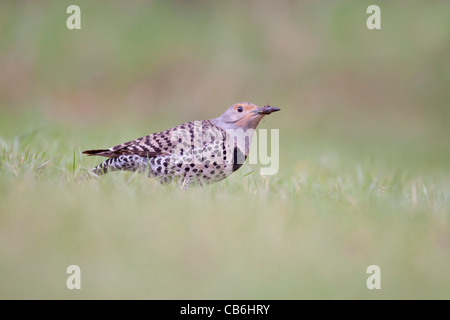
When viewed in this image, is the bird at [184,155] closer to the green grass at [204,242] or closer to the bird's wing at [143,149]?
the bird's wing at [143,149]

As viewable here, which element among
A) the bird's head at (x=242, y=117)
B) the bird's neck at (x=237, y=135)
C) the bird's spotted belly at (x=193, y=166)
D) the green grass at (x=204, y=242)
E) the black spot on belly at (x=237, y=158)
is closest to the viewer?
the green grass at (x=204, y=242)

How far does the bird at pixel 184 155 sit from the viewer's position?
19.2ft

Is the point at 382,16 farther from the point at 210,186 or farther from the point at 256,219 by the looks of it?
the point at 256,219

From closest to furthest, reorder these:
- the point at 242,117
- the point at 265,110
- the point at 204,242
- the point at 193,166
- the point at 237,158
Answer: the point at 204,242 → the point at 193,166 → the point at 237,158 → the point at 265,110 → the point at 242,117

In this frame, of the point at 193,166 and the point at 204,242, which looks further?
the point at 193,166

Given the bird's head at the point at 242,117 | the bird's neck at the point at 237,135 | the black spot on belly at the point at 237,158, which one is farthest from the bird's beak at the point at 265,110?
the black spot on belly at the point at 237,158

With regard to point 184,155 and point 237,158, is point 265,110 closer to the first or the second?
point 237,158

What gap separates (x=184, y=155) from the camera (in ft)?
19.2

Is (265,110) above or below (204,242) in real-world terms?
above

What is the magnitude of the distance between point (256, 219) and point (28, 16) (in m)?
10.8

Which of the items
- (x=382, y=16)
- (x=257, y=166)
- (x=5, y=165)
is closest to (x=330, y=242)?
(x=5, y=165)

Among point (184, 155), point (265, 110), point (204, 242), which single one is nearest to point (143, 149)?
point (184, 155)

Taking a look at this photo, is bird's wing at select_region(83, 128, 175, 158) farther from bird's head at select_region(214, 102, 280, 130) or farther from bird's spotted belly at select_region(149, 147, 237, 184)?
bird's head at select_region(214, 102, 280, 130)

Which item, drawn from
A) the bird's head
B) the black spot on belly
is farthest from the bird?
the bird's head
